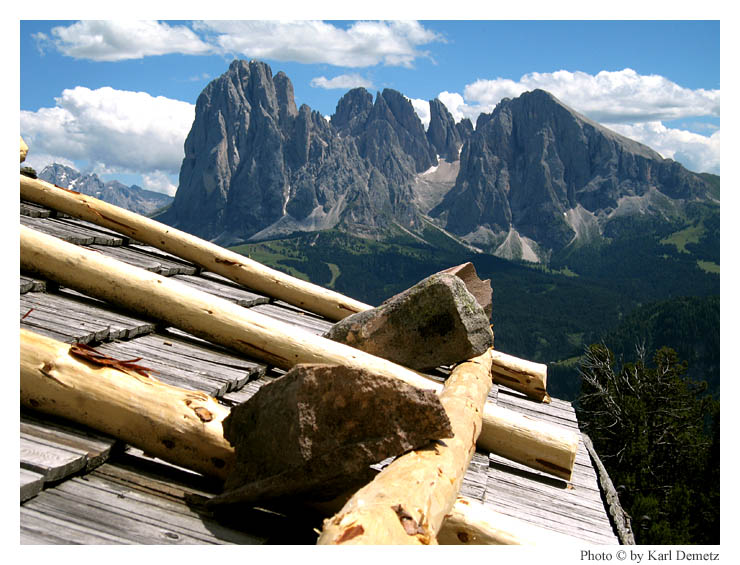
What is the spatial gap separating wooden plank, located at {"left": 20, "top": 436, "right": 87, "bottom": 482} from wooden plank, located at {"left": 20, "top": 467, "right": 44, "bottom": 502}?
0.7 inches

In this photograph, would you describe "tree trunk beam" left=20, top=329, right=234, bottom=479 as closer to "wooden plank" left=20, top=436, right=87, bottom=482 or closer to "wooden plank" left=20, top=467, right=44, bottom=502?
"wooden plank" left=20, top=436, right=87, bottom=482

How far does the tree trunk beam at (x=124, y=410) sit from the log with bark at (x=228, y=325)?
139 cm

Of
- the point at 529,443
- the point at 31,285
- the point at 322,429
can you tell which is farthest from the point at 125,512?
the point at 529,443

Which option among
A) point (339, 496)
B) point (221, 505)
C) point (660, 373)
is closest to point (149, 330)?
point (221, 505)

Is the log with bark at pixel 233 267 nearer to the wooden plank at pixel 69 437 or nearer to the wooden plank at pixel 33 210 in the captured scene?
the wooden plank at pixel 33 210

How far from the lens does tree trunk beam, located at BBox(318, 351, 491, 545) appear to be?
214 centimetres

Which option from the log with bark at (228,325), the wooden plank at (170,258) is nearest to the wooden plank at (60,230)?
the wooden plank at (170,258)

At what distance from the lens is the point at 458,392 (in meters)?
4.06

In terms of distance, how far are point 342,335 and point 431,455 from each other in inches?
95.8

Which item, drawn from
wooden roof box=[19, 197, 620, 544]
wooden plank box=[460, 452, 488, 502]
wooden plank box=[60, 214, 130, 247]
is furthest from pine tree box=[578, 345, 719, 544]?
wooden plank box=[460, 452, 488, 502]

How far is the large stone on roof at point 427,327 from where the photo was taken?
4.96 metres

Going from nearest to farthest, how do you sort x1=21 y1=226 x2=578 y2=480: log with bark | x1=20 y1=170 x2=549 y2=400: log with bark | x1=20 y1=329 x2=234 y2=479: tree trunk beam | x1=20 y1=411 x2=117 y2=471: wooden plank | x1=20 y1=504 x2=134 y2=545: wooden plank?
x1=20 y1=504 x2=134 y2=545: wooden plank
x1=20 y1=411 x2=117 y2=471: wooden plank
x1=20 y1=329 x2=234 y2=479: tree trunk beam
x1=21 y1=226 x2=578 y2=480: log with bark
x1=20 y1=170 x2=549 y2=400: log with bark

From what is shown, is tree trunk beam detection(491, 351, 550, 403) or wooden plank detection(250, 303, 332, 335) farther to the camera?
tree trunk beam detection(491, 351, 550, 403)
